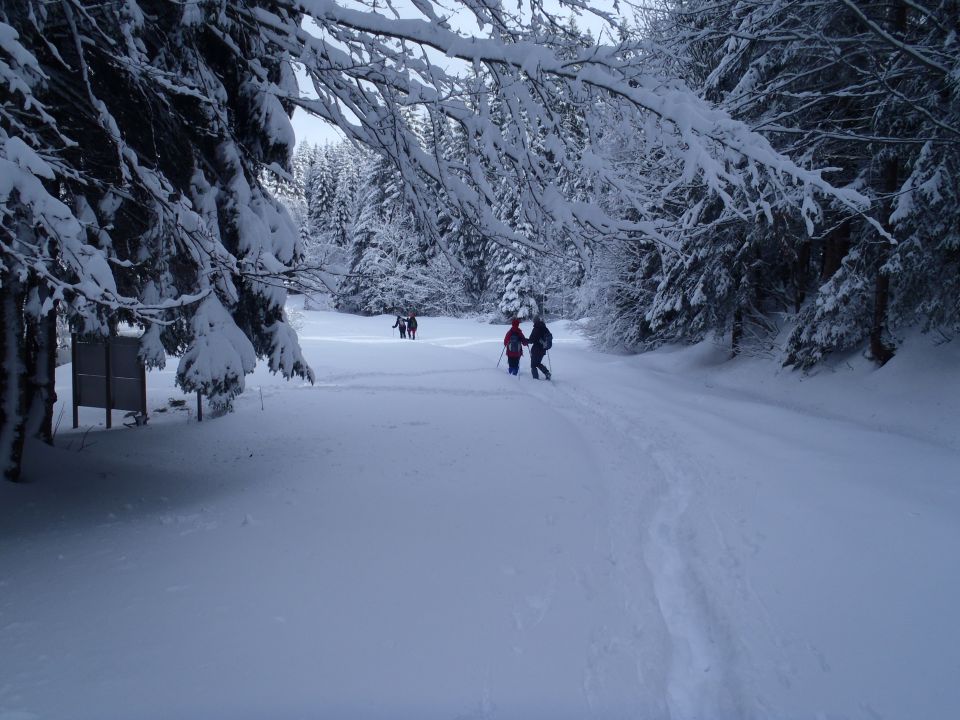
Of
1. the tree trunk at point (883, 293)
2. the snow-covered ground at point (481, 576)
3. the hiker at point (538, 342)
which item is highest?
the tree trunk at point (883, 293)

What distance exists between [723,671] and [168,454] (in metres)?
5.99

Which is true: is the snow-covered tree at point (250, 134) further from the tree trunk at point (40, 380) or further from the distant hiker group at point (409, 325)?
the distant hiker group at point (409, 325)

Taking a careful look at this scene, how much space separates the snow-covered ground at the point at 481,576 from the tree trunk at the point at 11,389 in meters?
0.27

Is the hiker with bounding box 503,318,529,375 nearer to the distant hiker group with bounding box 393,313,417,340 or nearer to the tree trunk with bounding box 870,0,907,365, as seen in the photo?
the tree trunk with bounding box 870,0,907,365

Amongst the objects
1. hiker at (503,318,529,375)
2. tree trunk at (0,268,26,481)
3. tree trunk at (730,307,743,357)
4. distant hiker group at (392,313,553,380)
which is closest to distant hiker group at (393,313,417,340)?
distant hiker group at (392,313,553,380)

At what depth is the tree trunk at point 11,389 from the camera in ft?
14.2

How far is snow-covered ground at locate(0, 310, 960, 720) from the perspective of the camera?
97.9 inches

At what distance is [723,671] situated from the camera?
9.19ft

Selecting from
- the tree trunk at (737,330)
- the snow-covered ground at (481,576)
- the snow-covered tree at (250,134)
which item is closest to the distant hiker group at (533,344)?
the tree trunk at (737,330)

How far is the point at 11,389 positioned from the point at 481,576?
4.05 meters

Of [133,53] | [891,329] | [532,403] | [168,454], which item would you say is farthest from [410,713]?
[891,329]

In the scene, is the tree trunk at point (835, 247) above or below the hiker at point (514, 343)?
above

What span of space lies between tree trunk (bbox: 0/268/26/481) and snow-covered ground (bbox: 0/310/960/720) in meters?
0.27

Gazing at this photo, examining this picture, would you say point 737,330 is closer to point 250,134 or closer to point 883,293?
point 883,293
